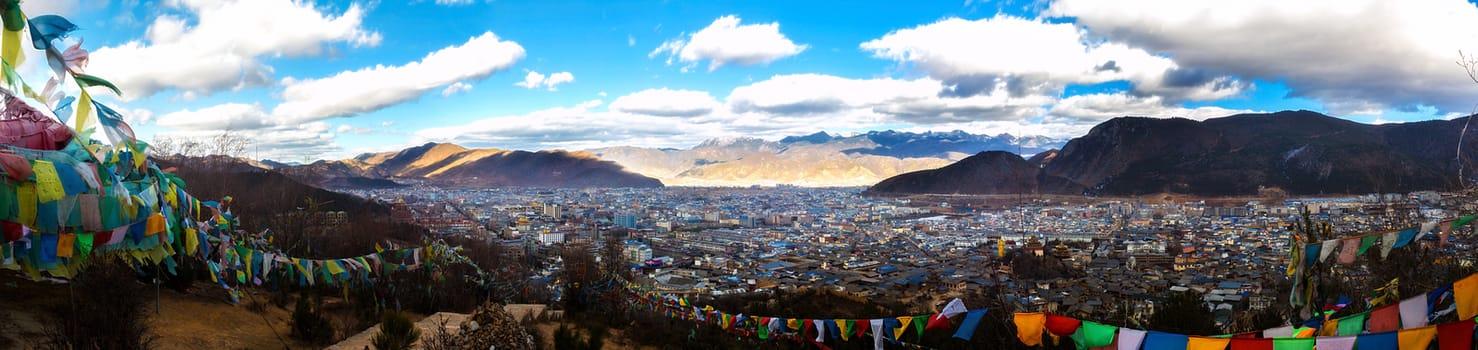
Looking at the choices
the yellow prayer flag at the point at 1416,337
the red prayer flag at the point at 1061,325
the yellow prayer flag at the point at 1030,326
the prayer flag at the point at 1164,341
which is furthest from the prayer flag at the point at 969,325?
the yellow prayer flag at the point at 1416,337

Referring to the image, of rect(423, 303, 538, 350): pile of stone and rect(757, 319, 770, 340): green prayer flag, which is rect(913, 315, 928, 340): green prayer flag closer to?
rect(757, 319, 770, 340): green prayer flag

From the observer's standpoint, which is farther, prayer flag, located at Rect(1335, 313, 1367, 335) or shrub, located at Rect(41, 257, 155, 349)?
prayer flag, located at Rect(1335, 313, 1367, 335)

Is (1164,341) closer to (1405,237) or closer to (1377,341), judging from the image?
(1377,341)

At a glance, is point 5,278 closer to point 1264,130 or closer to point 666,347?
point 666,347

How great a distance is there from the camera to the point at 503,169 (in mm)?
139625

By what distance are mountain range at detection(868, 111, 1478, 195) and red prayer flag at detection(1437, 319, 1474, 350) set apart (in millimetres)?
33396

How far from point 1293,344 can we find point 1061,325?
173 cm

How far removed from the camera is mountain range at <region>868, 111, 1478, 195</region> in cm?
4934

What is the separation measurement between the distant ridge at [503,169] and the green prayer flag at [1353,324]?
119 metres

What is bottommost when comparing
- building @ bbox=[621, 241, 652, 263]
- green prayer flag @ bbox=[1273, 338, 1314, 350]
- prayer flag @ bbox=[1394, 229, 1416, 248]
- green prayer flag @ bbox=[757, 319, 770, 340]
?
building @ bbox=[621, 241, 652, 263]

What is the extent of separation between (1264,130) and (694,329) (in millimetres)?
78884

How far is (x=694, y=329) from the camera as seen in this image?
11.2 metres

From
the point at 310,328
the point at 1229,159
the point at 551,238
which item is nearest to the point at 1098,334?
the point at 310,328

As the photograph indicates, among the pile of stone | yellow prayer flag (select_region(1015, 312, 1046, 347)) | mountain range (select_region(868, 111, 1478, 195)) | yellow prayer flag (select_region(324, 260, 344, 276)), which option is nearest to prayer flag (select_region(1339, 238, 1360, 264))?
yellow prayer flag (select_region(1015, 312, 1046, 347))
